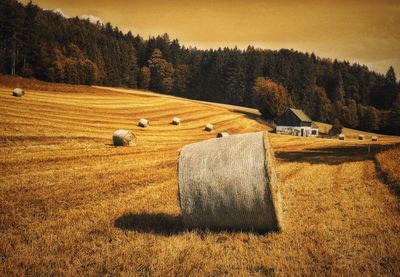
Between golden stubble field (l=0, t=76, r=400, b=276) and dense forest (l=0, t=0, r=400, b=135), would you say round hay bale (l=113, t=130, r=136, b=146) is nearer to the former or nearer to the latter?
golden stubble field (l=0, t=76, r=400, b=276)

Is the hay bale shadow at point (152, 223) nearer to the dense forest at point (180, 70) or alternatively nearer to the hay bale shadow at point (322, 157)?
the hay bale shadow at point (322, 157)

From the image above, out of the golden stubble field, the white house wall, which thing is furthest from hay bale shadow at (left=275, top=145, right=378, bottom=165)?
the white house wall

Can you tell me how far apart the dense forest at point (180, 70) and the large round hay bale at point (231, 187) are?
72.3 meters

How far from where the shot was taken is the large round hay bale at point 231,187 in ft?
23.6

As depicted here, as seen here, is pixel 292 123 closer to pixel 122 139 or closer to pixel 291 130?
pixel 291 130

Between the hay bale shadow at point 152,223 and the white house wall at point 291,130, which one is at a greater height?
the hay bale shadow at point 152,223

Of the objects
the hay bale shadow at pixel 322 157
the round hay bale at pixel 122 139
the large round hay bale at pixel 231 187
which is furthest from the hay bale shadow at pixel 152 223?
the round hay bale at pixel 122 139

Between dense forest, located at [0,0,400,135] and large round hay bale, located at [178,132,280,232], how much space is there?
72.3 metres

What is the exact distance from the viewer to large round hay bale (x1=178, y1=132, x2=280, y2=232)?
23.6 feet

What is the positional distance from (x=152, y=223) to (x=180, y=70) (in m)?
115

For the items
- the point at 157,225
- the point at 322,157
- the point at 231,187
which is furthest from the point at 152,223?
the point at 322,157

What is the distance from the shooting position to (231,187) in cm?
732

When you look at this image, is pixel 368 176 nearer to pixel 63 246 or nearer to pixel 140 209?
pixel 140 209

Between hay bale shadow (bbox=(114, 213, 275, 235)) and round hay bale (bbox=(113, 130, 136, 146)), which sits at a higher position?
hay bale shadow (bbox=(114, 213, 275, 235))
